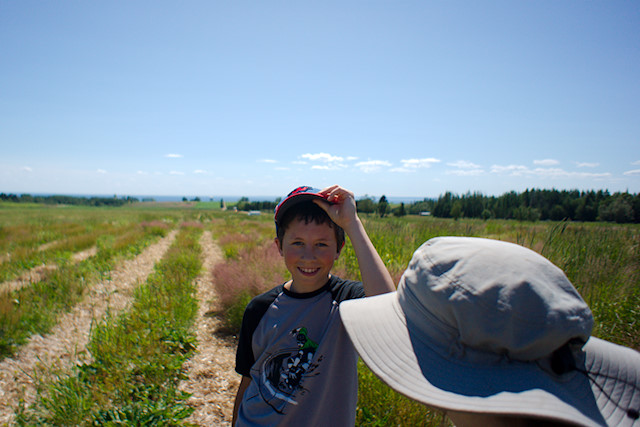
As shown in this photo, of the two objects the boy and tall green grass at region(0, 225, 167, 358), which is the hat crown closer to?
the boy

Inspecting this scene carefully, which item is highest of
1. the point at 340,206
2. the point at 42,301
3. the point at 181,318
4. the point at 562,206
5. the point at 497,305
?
the point at 562,206

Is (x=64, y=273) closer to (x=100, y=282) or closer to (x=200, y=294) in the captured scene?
(x=100, y=282)

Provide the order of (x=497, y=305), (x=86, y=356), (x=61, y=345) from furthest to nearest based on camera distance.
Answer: (x=61, y=345)
(x=86, y=356)
(x=497, y=305)

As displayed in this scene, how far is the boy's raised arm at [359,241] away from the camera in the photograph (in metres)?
1.43

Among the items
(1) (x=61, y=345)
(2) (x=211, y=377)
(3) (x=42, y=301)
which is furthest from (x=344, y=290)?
(3) (x=42, y=301)

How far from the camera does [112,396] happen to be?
3.24 meters

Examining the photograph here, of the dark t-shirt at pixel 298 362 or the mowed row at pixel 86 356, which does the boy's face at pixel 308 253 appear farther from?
the mowed row at pixel 86 356

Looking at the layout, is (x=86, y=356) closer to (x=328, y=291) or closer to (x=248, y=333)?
(x=248, y=333)

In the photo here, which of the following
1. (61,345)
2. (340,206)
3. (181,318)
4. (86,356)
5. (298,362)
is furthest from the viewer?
(181,318)

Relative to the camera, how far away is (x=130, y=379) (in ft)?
11.7

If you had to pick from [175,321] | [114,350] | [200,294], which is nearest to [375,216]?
[200,294]

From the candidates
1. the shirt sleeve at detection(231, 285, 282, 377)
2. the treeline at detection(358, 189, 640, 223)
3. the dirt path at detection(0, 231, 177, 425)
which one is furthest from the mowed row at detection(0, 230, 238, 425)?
the treeline at detection(358, 189, 640, 223)

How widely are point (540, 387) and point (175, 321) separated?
550 cm

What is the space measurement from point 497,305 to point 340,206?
984 mm
